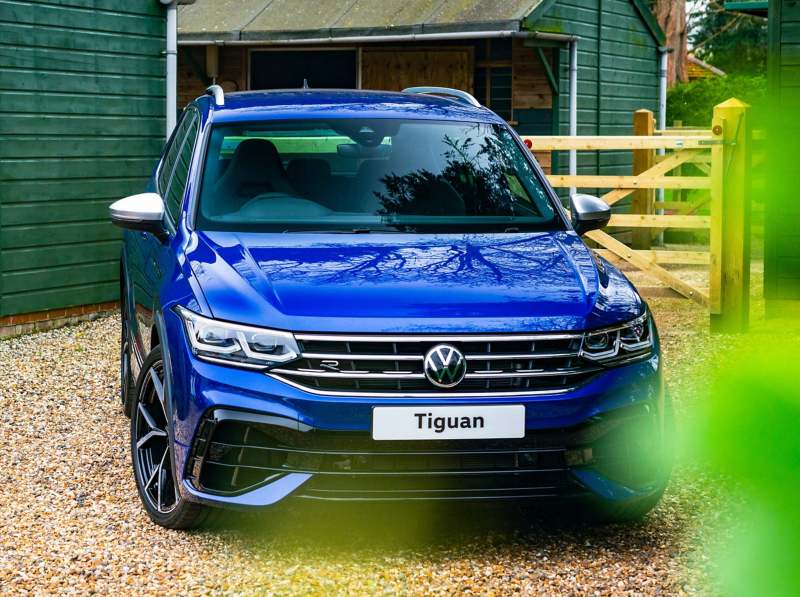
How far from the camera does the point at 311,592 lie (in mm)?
3740

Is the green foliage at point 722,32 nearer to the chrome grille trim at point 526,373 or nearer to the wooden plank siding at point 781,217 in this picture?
the wooden plank siding at point 781,217

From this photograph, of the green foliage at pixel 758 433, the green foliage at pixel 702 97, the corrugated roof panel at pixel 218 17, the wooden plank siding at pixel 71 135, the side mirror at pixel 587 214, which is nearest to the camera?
the green foliage at pixel 758 433

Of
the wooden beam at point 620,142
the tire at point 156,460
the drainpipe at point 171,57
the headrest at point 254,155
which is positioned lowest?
the tire at point 156,460

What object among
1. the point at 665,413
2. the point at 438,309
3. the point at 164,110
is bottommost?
the point at 665,413

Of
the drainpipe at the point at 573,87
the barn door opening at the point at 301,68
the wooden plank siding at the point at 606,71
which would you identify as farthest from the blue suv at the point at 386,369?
the barn door opening at the point at 301,68

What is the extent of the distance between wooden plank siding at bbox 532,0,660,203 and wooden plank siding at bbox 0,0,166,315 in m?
6.36

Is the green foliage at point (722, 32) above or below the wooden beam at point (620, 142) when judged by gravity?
above

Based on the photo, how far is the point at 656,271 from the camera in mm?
9742

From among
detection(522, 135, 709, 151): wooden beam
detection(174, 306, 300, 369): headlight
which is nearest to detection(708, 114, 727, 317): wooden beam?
detection(522, 135, 709, 151): wooden beam

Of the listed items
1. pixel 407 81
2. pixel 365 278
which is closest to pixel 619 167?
pixel 407 81

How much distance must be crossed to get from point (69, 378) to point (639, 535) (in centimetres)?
457

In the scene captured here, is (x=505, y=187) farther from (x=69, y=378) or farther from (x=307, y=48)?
(x=307, y=48)

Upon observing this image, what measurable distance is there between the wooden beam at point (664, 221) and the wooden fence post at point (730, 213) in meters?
0.34

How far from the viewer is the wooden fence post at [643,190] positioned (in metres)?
14.2
